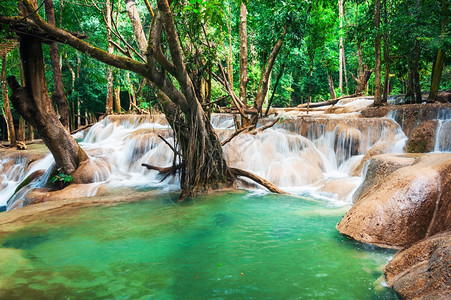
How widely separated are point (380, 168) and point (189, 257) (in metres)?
3.89

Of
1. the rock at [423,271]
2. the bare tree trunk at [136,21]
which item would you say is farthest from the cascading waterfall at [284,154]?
the rock at [423,271]

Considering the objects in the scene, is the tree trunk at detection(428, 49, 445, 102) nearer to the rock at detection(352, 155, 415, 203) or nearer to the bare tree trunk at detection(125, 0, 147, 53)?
the rock at detection(352, 155, 415, 203)

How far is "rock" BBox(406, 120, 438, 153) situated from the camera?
863 cm

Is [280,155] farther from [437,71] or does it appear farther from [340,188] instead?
[437,71]

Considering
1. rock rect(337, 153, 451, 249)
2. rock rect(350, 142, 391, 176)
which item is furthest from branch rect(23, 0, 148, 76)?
rock rect(350, 142, 391, 176)

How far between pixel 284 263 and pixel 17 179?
398 inches

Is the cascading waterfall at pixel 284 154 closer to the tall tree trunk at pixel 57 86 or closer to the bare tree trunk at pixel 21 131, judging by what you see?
the tall tree trunk at pixel 57 86

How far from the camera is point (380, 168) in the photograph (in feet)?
18.2

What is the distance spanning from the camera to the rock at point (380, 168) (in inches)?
209

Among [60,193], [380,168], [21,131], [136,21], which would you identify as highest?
[136,21]

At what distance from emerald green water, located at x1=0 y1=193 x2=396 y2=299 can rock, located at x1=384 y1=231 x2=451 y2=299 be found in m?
0.19

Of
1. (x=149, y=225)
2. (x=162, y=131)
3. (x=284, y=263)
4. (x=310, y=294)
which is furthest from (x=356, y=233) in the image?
(x=162, y=131)

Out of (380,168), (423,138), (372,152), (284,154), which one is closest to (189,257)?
(380,168)

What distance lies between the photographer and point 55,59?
10.2 metres
